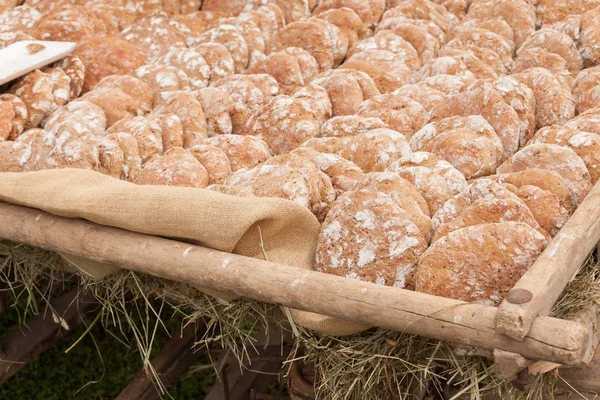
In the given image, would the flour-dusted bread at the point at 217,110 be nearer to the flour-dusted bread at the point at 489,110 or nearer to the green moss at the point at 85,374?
the flour-dusted bread at the point at 489,110

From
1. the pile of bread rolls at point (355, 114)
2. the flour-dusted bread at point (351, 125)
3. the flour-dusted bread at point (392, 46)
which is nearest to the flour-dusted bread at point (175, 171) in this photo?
the pile of bread rolls at point (355, 114)

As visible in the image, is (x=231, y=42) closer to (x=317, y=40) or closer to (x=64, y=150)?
(x=317, y=40)

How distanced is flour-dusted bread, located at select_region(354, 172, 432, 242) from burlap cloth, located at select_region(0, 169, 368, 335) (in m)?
0.20

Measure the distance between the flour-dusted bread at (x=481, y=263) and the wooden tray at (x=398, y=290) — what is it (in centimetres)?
9

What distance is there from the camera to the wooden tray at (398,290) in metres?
1.63

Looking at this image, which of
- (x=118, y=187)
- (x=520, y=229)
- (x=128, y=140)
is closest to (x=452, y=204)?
(x=520, y=229)

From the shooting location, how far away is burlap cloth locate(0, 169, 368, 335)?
2113mm

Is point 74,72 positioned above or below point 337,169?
below

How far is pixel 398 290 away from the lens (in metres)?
1.80

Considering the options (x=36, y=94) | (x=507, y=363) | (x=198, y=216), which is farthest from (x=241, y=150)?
(x=507, y=363)

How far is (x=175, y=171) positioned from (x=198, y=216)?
0.46 metres

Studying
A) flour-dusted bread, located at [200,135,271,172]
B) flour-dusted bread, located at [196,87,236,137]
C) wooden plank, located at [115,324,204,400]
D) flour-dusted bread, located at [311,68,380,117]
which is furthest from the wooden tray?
flour-dusted bread, located at [311,68,380,117]

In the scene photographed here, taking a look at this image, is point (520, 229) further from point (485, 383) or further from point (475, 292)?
point (485, 383)

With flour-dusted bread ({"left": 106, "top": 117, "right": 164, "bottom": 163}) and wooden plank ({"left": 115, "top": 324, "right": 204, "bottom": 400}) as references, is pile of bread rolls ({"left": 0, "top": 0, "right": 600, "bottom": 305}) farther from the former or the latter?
wooden plank ({"left": 115, "top": 324, "right": 204, "bottom": 400})
